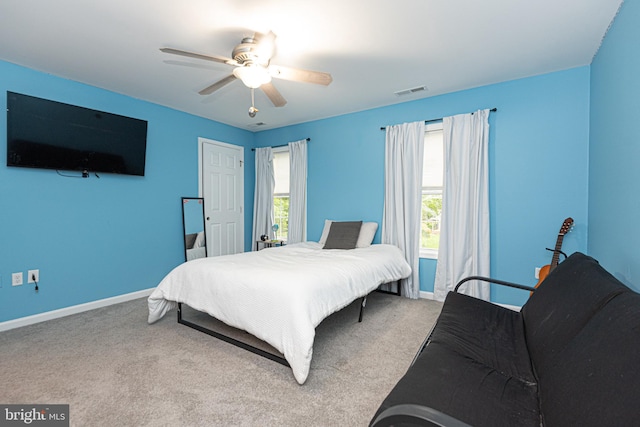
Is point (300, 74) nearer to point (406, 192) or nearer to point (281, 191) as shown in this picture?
point (406, 192)

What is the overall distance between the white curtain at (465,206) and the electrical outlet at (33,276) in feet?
14.1

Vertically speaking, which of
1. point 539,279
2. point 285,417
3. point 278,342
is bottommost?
point 285,417

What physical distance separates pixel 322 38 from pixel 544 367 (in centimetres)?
255

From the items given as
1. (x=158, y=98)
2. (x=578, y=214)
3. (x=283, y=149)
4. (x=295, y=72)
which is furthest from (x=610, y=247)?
(x=158, y=98)

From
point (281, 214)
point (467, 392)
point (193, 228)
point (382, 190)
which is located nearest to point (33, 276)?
point (193, 228)

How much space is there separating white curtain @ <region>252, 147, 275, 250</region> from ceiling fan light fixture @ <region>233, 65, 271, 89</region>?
9.44 ft

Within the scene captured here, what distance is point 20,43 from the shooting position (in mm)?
2469

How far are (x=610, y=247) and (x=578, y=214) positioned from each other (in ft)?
2.83

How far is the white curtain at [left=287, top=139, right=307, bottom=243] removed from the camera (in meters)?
4.71

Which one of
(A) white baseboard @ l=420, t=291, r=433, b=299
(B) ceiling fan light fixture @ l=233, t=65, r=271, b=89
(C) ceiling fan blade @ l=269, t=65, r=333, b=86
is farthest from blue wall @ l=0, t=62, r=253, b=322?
(A) white baseboard @ l=420, t=291, r=433, b=299

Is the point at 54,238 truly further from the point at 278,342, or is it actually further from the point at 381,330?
the point at 381,330

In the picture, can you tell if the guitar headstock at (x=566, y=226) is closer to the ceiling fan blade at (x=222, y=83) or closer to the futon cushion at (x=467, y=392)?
the futon cushion at (x=467, y=392)

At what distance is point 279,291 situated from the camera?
2.09 meters

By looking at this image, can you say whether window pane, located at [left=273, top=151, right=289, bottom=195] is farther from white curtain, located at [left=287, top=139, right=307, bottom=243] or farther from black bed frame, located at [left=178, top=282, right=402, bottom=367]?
black bed frame, located at [left=178, top=282, right=402, bottom=367]
